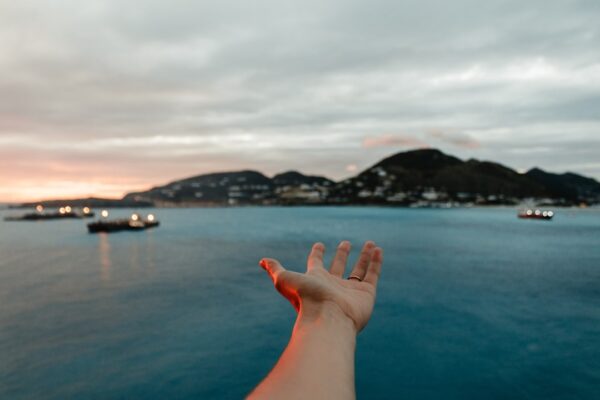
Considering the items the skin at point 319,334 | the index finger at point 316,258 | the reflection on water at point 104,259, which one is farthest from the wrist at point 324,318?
the reflection on water at point 104,259

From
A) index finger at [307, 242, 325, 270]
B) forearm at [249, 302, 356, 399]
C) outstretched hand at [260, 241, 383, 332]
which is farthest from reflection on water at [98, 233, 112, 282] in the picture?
forearm at [249, 302, 356, 399]

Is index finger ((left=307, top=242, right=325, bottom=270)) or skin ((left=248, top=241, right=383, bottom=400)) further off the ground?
index finger ((left=307, top=242, right=325, bottom=270))

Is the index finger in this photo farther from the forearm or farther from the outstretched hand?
the forearm

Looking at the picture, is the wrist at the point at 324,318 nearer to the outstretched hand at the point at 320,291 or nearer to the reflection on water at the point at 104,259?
the outstretched hand at the point at 320,291

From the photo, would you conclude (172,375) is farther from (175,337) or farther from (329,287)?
(329,287)

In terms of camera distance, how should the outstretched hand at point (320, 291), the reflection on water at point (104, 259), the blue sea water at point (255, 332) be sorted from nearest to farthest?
1. the outstretched hand at point (320, 291)
2. the blue sea water at point (255, 332)
3. the reflection on water at point (104, 259)

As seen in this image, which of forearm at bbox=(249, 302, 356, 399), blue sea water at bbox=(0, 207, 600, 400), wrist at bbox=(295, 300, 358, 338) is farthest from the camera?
blue sea water at bbox=(0, 207, 600, 400)

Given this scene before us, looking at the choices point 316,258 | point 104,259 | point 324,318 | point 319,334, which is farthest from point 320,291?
point 104,259
